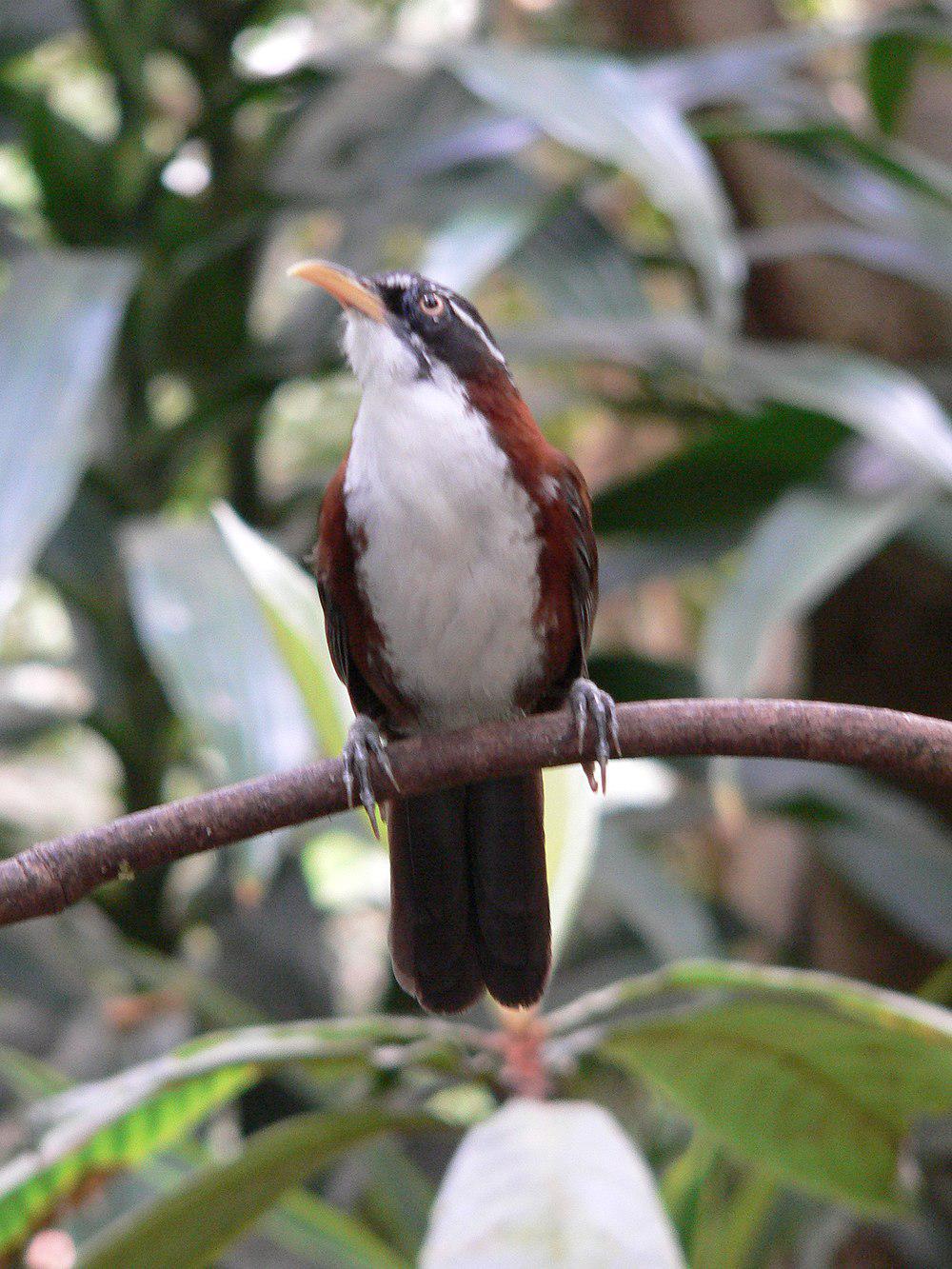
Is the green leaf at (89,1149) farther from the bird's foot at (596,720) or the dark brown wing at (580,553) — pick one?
the dark brown wing at (580,553)

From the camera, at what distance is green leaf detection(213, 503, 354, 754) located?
1605 mm

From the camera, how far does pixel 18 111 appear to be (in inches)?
106

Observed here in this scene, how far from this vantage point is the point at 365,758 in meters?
1.62

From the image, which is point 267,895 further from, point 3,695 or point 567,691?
point 567,691

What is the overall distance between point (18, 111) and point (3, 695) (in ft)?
3.77

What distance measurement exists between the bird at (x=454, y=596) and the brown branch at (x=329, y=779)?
483 mm

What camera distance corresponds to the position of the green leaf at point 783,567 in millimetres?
2180

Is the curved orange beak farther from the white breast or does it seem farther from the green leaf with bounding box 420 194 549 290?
the green leaf with bounding box 420 194 549 290

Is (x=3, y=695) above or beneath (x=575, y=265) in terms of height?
beneath

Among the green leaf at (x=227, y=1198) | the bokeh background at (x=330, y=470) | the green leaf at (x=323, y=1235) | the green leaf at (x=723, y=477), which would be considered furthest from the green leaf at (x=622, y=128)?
the green leaf at (x=323, y=1235)

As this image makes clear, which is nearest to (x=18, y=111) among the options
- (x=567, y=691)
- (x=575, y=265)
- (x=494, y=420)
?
(x=575, y=265)

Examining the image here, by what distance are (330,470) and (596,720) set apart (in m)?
1.79

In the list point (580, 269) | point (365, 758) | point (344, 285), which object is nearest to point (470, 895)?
point (365, 758)

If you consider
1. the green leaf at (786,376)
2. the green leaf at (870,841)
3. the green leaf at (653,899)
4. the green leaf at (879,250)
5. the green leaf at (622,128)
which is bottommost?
the green leaf at (870,841)
